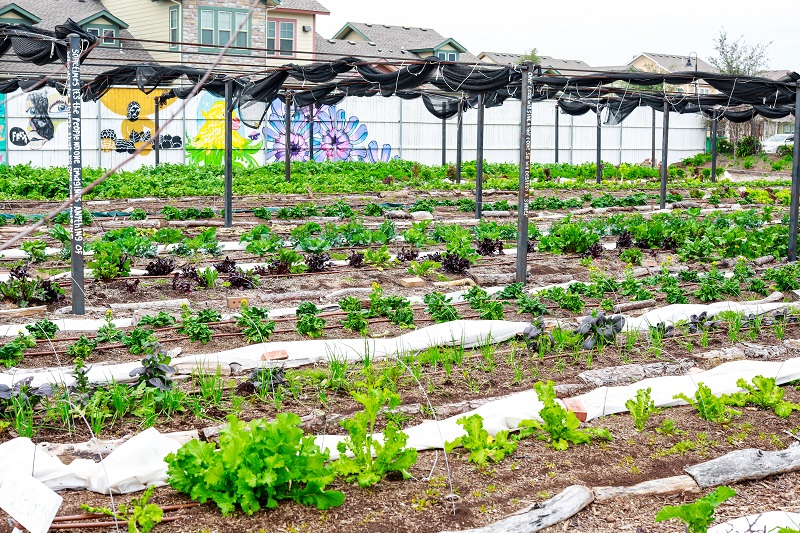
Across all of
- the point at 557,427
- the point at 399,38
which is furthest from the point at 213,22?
the point at 557,427

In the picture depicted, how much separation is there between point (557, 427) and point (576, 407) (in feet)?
1.68

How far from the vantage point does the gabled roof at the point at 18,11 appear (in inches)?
1281

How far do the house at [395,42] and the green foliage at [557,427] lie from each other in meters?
39.5

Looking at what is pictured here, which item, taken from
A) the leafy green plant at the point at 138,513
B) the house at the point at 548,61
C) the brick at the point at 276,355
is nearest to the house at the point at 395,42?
the house at the point at 548,61

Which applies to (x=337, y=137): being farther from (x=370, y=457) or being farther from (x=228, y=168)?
(x=370, y=457)

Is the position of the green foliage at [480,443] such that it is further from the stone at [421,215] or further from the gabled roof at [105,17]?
the gabled roof at [105,17]

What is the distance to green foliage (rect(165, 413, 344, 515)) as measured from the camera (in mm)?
4445

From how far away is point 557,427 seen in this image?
5738mm

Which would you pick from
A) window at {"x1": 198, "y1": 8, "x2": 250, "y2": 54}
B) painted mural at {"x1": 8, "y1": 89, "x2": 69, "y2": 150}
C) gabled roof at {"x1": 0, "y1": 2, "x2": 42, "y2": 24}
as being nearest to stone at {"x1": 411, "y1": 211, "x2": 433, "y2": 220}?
painted mural at {"x1": 8, "y1": 89, "x2": 69, "y2": 150}

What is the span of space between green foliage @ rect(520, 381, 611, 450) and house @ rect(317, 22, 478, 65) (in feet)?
130

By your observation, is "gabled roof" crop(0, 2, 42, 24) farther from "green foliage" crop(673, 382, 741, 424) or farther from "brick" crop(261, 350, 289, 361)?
"green foliage" crop(673, 382, 741, 424)

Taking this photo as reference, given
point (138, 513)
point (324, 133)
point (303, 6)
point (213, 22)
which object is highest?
point (303, 6)

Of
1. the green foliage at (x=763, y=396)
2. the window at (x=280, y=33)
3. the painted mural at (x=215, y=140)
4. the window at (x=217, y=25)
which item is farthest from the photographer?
the window at (x=280, y=33)

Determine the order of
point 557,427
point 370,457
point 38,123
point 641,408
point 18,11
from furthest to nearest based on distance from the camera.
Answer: point 18,11, point 38,123, point 641,408, point 557,427, point 370,457
